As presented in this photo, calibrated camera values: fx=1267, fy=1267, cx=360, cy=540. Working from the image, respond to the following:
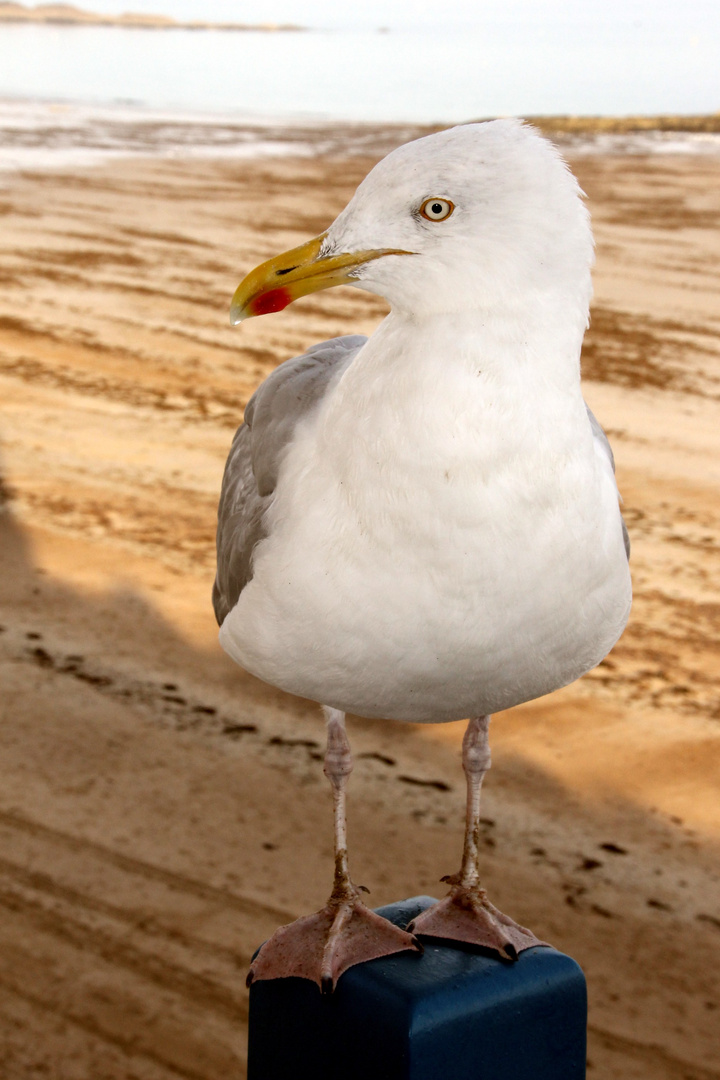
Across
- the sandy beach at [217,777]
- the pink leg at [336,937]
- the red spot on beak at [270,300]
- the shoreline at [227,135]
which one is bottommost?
the sandy beach at [217,777]

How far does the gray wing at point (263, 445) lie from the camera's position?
7.36 ft

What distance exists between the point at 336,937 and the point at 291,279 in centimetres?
111

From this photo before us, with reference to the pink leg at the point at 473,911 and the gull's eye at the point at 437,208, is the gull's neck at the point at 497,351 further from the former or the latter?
the pink leg at the point at 473,911

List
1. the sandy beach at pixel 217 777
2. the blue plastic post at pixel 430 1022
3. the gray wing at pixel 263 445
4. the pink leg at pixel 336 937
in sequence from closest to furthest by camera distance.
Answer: the blue plastic post at pixel 430 1022 < the pink leg at pixel 336 937 < the gray wing at pixel 263 445 < the sandy beach at pixel 217 777

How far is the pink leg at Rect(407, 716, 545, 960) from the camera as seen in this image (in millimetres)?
2107

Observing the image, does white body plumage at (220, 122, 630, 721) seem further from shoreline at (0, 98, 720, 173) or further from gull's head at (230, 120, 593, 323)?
shoreline at (0, 98, 720, 173)

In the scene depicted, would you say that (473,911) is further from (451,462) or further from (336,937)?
(451,462)

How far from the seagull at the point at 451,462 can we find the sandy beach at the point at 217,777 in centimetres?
169

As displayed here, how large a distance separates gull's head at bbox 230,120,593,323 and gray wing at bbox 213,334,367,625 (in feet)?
1.22

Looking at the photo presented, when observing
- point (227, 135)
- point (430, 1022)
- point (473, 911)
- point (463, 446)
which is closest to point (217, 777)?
point (473, 911)

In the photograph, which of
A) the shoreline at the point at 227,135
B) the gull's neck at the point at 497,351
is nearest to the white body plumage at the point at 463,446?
the gull's neck at the point at 497,351

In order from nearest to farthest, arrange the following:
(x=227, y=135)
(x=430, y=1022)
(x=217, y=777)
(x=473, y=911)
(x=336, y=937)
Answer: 1. (x=430, y=1022)
2. (x=336, y=937)
3. (x=473, y=911)
4. (x=217, y=777)
5. (x=227, y=135)

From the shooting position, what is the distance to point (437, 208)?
1796 mm

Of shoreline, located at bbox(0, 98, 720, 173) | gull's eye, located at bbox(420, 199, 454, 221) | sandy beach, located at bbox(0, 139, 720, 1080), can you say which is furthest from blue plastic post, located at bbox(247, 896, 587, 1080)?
shoreline, located at bbox(0, 98, 720, 173)
